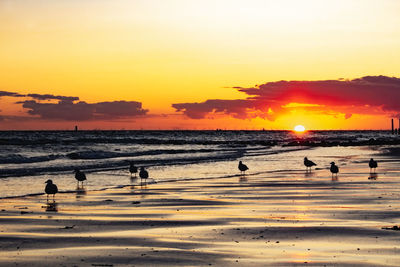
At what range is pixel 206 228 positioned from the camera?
12828mm

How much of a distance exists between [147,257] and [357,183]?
15.6m

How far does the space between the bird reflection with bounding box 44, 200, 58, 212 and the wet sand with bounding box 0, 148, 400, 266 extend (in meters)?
0.03

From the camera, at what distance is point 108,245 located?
11.0 metres

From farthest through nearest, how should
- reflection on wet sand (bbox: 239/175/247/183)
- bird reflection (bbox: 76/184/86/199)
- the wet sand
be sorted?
reflection on wet sand (bbox: 239/175/247/183)
bird reflection (bbox: 76/184/86/199)
the wet sand

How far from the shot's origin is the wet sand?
32.5 ft

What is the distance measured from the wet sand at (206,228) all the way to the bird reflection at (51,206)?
1.1 inches

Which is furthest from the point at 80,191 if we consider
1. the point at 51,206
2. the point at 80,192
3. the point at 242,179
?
the point at 242,179

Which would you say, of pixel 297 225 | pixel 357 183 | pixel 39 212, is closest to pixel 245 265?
pixel 297 225

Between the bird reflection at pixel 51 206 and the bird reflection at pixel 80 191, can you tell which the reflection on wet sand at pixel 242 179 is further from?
the bird reflection at pixel 51 206

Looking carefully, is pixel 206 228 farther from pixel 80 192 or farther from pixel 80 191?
pixel 80 191

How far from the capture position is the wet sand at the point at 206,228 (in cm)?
991

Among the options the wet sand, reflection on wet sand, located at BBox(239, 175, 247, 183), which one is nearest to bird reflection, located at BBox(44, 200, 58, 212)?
A: the wet sand

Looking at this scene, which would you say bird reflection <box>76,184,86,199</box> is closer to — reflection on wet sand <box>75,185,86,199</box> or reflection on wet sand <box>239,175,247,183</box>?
reflection on wet sand <box>75,185,86,199</box>

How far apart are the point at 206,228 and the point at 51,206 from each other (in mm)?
6321
